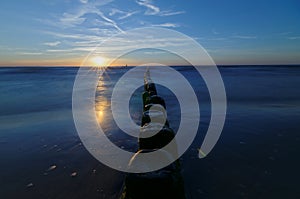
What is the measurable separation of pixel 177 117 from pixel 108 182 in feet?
18.5

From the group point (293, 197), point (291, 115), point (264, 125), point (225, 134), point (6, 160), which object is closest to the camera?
point (293, 197)

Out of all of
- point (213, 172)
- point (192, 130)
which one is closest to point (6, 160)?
point (213, 172)

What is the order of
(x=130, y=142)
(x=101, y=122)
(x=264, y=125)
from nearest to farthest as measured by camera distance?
(x=130, y=142) < (x=264, y=125) < (x=101, y=122)

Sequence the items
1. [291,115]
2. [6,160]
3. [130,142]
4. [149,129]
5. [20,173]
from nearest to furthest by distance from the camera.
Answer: [149,129] → [20,173] → [6,160] → [130,142] → [291,115]

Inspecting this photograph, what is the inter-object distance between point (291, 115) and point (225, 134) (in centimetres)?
413

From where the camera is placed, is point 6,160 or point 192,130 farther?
point 192,130

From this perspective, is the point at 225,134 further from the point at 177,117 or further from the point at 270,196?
the point at 270,196

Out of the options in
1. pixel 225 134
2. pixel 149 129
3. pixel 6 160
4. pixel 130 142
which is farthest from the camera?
pixel 225 134

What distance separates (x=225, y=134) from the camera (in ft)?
24.4

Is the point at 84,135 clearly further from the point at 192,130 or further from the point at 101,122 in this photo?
the point at 192,130

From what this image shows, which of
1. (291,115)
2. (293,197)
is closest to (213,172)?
(293,197)

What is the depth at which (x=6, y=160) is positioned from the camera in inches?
218

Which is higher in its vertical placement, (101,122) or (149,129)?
(149,129)

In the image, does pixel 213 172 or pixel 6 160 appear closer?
pixel 213 172
